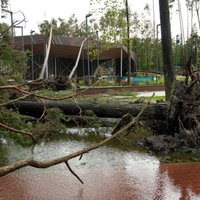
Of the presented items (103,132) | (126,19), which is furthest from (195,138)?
(126,19)

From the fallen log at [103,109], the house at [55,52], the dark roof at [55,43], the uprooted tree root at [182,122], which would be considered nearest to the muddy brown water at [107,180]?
the uprooted tree root at [182,122]

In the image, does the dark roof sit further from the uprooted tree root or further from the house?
the uprooted tree root

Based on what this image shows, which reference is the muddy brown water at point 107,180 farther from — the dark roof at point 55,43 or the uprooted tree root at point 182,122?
the dark roof at point 55,43

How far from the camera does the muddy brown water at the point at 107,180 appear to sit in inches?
176

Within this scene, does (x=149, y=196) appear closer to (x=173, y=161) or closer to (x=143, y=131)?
(x=173, y=161)

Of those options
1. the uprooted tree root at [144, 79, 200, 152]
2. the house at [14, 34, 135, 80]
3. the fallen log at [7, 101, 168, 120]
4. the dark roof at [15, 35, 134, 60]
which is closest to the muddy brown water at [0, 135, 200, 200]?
the uprooted tree root at [144, 79, 200, 152]

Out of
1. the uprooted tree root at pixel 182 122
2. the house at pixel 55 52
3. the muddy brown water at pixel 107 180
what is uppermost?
the house at pixel 55 52

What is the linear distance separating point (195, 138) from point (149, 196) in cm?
315

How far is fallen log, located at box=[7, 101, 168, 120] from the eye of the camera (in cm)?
821

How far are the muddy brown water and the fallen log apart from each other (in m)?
1.60

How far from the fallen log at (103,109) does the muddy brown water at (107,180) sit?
5.23ft

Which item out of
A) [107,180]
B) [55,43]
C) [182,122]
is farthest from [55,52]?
[107,180]

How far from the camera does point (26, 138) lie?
6.50 meters

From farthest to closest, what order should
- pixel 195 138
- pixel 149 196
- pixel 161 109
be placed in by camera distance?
pixel 161 109
pixel 195 138
pixel 149 196
